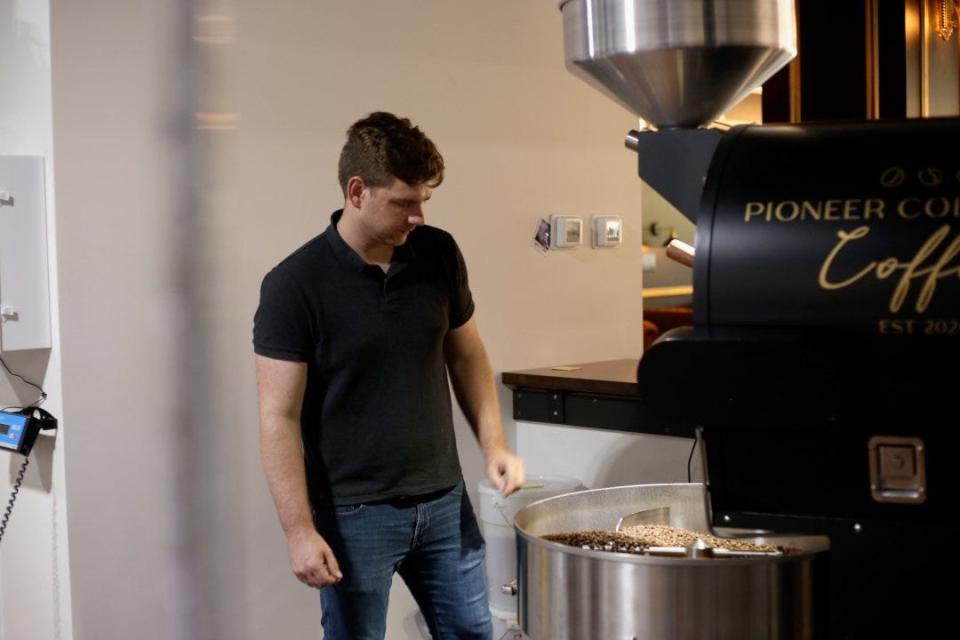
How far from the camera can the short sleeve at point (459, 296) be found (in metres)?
2.40

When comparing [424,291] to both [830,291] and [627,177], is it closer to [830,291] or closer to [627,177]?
[830,291]

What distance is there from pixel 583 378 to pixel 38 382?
1.43 metres

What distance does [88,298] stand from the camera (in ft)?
8.91

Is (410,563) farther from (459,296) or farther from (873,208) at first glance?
(873,208)

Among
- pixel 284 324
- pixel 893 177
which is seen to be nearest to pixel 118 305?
pixel 284 324

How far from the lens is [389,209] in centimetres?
224

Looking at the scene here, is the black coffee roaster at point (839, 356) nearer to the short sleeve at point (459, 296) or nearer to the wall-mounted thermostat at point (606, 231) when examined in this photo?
the short sleeve at point (459, 296)

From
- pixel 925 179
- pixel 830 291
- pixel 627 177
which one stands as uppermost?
pixel 627 177

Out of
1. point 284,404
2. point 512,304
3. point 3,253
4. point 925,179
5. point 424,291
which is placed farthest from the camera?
point 512,304

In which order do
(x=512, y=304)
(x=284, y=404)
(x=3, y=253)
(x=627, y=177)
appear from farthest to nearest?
1. (x=627, y=177)
2. (x=512, y=304)
3. (x=3, y=253)
4. (x=284, y=404)

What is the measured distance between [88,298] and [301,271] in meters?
0.77

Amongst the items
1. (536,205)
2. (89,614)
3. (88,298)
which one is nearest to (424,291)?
(88,298)

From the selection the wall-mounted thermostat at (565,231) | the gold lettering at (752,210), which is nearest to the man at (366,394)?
the gold lettering at (752,210)

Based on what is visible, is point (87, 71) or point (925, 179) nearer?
point (925, 179)
